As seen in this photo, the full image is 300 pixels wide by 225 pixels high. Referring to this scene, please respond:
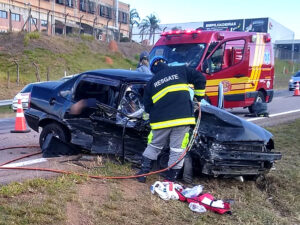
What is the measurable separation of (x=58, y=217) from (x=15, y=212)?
400mm

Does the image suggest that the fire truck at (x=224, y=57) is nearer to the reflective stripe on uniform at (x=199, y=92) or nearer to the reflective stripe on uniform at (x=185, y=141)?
the reflective stripe on uniform at (x=199, y=92)

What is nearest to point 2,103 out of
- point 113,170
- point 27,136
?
point 27,136

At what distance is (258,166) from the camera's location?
16.1 feet

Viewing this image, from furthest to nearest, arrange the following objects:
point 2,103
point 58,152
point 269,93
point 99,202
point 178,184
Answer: point 2,103 → point 269,93 → point 58,152 → point 178,184 → point 99,202

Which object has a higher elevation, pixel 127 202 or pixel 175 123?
pixel 175 123

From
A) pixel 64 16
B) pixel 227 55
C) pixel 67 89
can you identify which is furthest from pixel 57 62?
pixel 67 89

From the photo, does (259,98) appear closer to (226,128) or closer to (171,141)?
(226,128)

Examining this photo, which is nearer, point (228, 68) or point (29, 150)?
point (29, 150)

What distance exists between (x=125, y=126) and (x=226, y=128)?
1.38 metres

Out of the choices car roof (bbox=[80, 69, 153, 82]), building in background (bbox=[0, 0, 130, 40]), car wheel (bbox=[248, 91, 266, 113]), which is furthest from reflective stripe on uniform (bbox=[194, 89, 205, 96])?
building in background (bbox=[0, 0, 130, 40])

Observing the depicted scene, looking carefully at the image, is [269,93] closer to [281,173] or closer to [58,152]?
[281,173]

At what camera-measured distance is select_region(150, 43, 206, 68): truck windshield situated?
10.1 m

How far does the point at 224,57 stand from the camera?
10633 millimetres

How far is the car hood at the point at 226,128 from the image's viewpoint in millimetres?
4824
